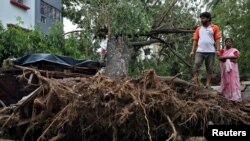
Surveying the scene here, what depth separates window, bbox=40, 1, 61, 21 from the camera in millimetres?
21320

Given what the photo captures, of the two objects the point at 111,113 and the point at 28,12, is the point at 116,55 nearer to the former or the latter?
the point at 111,113

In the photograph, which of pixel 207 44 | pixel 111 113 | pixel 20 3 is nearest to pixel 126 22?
pixel 207 44

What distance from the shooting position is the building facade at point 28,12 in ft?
51.5

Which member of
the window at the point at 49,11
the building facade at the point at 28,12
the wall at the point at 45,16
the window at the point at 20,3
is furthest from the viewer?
the window at the point at 49,11

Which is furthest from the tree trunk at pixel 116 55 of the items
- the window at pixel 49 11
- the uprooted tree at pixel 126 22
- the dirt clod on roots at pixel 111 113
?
the window at pixel 49 11

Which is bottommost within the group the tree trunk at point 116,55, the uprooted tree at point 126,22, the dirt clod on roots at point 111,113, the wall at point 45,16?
the dirt clod on roots at point 111,113

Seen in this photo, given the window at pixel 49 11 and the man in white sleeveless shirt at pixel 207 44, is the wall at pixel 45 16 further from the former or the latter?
the man in white sleeveless shirt at pixel 207 44

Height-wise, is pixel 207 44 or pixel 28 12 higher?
pixel 28 12

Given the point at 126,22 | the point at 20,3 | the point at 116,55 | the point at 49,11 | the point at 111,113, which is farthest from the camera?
the point at 49,11

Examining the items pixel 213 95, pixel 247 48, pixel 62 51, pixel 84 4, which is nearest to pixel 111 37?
Result: pixel 84 4

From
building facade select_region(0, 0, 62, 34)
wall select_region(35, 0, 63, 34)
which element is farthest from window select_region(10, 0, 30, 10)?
wall select_region(35, 0, 63, 34)

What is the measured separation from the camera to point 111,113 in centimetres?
423

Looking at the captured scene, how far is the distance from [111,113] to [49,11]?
18.6 meters

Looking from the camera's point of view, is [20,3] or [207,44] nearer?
[207,44]
